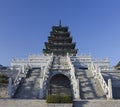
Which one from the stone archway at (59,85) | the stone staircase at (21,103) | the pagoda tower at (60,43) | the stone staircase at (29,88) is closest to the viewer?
the stone staircase at (21,103)

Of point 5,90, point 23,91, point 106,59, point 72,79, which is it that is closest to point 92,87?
point 72,79

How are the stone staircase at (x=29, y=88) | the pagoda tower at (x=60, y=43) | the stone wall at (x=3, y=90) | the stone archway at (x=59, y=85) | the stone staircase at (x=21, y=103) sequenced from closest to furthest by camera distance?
the stone staircase at (x=21, y=103)
the stone staircase at (x=29, y=88)
the stone wall at (x=3, y=90)
the stone archway at (x=59, y=85)
the pagoda tower at (x=60, y=43)

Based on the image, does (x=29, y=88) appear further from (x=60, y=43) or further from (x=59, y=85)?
(x=60, y=43)

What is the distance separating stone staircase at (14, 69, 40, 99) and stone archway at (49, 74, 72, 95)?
197cm

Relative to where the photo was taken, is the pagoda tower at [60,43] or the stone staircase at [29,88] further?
the pagoda tower at [60,43]

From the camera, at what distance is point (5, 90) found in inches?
1021

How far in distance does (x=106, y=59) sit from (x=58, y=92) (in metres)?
24.7

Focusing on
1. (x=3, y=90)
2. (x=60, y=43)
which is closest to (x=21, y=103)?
(x=3, y=90)

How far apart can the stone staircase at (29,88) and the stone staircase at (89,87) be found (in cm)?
491

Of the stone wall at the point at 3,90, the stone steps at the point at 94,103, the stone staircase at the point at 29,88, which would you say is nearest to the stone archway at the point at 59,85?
the stone staircase at the point at 29,88

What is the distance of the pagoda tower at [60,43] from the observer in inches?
2277

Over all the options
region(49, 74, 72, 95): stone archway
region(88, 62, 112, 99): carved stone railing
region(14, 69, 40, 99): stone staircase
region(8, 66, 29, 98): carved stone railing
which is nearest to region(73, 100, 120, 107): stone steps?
region(88, 62, 112, 99): carved stone railing

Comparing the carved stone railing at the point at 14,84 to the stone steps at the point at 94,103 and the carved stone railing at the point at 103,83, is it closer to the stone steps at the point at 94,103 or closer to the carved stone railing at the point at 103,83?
the stone steps at the point at 94,103

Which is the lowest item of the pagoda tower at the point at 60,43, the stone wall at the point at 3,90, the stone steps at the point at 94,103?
the stone steps at the point at 94,103
